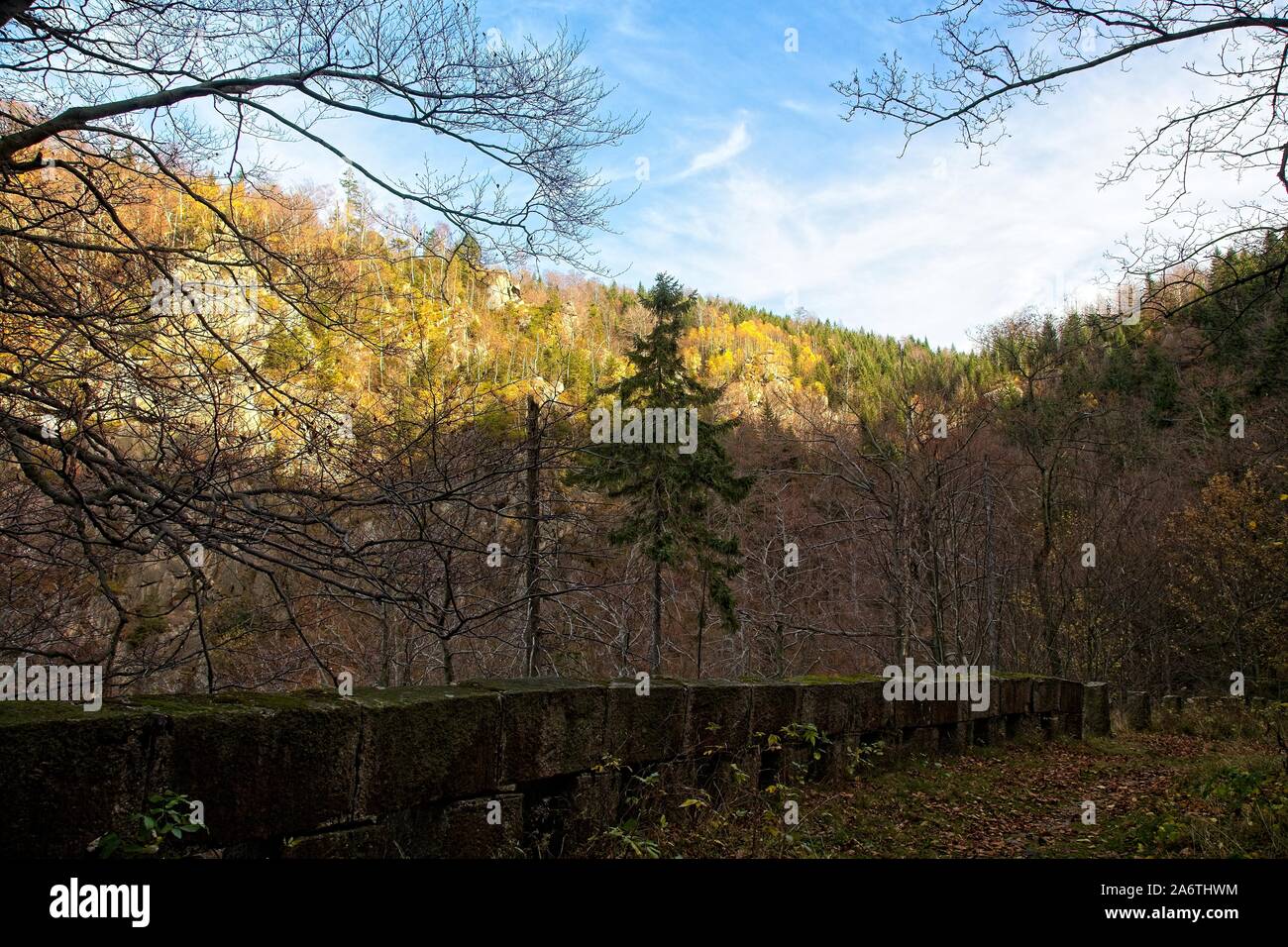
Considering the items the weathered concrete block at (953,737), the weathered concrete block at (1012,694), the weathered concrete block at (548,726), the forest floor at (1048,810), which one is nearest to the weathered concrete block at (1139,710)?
the forest floor at (1048,810)

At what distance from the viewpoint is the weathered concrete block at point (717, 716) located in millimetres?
4980

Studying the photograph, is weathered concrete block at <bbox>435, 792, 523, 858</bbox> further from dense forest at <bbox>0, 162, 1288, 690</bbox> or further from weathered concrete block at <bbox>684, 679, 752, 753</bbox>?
weathered concrete block at <bbox>684, 679, 752, 753</bbox>

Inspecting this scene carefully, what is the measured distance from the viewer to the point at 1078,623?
21516 millimetres

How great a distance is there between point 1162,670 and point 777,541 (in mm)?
12792

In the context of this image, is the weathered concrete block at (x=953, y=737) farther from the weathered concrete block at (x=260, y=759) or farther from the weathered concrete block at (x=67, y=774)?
the weathered concrete block at (x=67, y=774)

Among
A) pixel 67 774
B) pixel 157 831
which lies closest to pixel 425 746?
pixel 157 831

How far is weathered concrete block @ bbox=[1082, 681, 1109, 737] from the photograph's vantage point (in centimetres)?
1051

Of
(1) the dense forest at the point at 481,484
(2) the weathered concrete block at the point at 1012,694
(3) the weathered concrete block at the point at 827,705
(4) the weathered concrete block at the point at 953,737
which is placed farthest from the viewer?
(2) the weathered concrete block at the point at 1012,694

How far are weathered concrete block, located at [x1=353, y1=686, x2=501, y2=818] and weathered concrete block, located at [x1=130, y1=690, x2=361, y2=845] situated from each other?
89 mm

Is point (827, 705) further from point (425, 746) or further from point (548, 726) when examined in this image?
point (425, 746)

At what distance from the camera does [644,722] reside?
15.1 feet

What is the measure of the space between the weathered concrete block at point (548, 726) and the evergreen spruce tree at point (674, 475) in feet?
49.8
